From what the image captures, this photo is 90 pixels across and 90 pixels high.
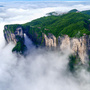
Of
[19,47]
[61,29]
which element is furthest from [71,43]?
[19,47]

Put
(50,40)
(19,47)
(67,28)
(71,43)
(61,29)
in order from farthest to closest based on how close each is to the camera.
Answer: (19,47) < (50,40) < (61,29) < (67,28) < (71,43)

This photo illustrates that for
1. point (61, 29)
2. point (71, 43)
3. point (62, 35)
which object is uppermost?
point (61, 29)

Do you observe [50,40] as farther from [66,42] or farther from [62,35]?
[66,42]

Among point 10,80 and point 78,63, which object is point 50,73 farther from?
point 10,80

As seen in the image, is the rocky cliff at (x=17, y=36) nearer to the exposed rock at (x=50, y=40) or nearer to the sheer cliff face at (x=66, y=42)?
the sheer cliff face at (x=66, y=42)

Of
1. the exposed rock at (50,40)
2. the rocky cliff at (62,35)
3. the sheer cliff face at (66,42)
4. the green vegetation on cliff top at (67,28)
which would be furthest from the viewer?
the exposed rock at (50,40)

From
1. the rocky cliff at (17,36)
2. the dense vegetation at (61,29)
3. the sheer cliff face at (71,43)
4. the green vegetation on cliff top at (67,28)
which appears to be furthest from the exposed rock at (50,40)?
the rocky cliff at (17,36)

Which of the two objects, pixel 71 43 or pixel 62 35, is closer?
pixel 71 43

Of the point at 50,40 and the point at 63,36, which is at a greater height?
the point at 63,36

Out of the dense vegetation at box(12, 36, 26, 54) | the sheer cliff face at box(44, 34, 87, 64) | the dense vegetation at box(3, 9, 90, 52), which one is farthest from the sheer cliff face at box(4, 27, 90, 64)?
the dense vegetation at box(12, 36, 26, 54)
